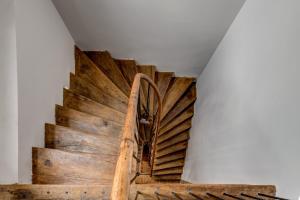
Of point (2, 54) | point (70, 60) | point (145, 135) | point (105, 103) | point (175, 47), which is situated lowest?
point (145, 135)

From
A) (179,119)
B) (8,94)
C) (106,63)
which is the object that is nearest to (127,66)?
(106,63)

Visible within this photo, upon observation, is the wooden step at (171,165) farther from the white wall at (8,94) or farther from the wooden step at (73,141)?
the white wall at (8,94)

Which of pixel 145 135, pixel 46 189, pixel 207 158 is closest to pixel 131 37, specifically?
pixel 145 135

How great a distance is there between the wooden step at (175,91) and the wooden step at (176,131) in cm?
35

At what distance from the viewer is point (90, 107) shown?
8.01ft

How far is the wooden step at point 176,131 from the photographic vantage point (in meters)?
3.51

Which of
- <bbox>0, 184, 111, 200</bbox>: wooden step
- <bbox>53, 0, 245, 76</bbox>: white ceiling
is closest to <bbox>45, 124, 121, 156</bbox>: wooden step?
<bbox>0, 184, 111, 200</bbox>: wooden step

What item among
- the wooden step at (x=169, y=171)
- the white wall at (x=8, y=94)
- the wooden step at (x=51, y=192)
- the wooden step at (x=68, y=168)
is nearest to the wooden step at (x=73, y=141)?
the wooden step at (x=68, y=168)

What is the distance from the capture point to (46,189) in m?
1.19

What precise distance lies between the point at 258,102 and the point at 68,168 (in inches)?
59.2

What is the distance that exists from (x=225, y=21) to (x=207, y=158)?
1.57m

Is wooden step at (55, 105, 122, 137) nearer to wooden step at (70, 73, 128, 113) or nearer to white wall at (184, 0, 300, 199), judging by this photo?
wooden step at (70, 73, 128, 113)

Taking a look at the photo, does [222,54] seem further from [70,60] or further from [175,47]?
→ [70,60]

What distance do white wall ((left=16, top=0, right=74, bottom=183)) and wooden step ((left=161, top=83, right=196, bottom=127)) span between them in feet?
5.83
